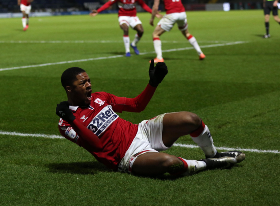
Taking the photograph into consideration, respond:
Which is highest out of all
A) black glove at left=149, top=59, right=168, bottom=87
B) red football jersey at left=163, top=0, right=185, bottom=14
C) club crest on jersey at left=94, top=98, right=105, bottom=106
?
black glove at left=149, top=59, right=168, bottom=87

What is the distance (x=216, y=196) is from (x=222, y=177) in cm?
52

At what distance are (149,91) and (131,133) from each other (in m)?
0.44

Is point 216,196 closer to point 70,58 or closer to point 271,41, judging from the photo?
point 70,58

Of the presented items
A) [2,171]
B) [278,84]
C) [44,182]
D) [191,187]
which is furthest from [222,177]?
[278,84]

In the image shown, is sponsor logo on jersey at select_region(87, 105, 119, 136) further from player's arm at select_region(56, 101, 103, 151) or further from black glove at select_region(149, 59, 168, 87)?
black glove at select_region(149, 59, 168, 87)

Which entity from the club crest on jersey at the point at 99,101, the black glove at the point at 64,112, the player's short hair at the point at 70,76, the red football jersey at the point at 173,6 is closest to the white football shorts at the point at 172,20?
the red football jersey at the point at 173,6

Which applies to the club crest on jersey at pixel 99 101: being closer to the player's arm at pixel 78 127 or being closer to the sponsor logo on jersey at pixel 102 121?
the sponsor logo on jersey at pixel 102 121

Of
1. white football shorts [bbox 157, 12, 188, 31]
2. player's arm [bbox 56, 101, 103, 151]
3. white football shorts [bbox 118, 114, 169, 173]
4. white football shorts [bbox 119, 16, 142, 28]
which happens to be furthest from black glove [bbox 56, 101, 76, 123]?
white football shorts [bbox 119, 16, 142, 28]

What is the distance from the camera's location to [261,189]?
418cm

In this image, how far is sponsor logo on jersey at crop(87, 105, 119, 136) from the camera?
4633 mm

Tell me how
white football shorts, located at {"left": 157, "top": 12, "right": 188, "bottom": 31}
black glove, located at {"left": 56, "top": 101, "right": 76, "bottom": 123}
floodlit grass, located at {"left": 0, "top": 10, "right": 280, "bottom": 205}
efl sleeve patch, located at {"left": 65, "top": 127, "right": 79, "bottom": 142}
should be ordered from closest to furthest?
1. floodlit grass, located at {"left": 0, "top": 10, "right": 280, "bottom": 205}
2. black glove, located at {"left": 56, "top": 101, "right": 76, "bottom": 123}
3. efl sleeve patch, located at {"left": 65, "top": 127, "right": 79, "bottom": 142}
4. white football shorts, located at {"left": 157, "top": 12, "right": 188, "bottom": 31}

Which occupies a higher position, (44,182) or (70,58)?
(44,182)

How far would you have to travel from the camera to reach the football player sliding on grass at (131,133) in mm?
4480

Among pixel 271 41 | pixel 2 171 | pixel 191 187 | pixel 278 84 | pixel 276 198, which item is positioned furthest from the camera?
pixel 271 41
